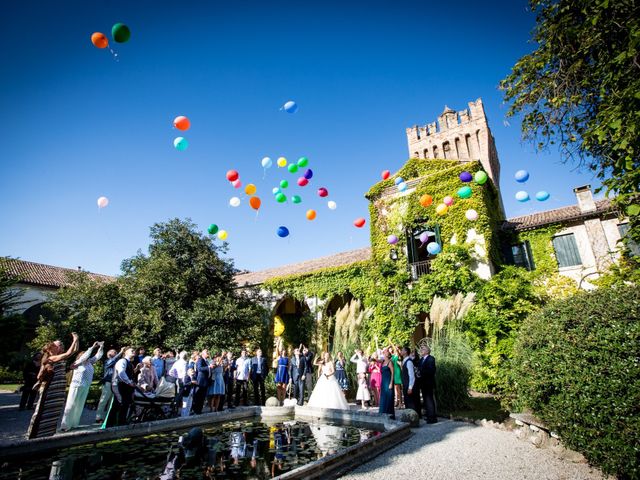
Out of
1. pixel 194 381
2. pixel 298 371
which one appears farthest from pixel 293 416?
pixel 194 381

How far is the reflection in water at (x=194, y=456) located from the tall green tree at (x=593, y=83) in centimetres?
541

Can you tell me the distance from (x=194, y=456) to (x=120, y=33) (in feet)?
20.9

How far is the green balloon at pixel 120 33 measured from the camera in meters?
5.03

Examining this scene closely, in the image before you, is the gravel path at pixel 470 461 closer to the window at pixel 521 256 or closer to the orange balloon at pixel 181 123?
the orange balloon at pixel 181 123

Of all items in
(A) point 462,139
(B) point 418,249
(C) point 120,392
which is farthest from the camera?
(A) point 462,139

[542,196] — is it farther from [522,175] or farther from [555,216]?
[555,216]

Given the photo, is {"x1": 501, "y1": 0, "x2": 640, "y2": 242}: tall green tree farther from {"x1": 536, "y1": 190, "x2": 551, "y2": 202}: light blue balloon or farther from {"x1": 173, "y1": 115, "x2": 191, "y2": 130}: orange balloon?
{"x1": 173, "y1": 115, "x2": 191, "y2": 130}: orange balloon

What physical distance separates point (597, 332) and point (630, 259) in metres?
1.70

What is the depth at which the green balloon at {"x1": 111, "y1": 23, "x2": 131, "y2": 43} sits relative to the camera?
198 inches

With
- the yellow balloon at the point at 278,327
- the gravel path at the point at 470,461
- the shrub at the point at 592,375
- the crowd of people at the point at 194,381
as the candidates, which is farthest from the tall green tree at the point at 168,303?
the shrub at the point at 592,375

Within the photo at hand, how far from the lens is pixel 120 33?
16.7ft

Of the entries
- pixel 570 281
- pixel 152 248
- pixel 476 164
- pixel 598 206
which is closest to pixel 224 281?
pixel 152 248

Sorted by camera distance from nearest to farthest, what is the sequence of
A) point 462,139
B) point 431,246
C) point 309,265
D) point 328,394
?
point 328,394
point 431,246
point 309,265
point 462,139

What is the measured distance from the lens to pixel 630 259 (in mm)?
4684
